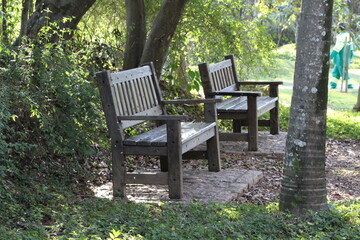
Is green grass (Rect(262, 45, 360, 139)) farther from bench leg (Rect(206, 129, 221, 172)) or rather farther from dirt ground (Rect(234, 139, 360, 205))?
bench leg (Rect(206, 129, 221, 172))

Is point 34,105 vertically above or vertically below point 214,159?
above

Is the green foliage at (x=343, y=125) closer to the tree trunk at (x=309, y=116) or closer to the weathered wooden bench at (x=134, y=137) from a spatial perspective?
the weathered wooden bench at (x=134, y=137)

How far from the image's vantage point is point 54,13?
789cm

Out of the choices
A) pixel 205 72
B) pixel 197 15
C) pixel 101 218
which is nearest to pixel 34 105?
pixel 101 218

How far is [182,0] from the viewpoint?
358 inches

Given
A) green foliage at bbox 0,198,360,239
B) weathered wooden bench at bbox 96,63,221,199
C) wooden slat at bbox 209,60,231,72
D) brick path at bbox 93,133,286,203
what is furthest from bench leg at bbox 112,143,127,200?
wooden slat at bbox 209,60,231,72

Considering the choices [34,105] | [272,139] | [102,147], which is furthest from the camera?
[272,139]

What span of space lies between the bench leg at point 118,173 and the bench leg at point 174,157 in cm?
49

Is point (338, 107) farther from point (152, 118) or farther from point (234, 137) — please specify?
point (152, 118)

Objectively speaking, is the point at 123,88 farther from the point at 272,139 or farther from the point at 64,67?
the point at 272,139

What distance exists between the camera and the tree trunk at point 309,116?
16.9ft

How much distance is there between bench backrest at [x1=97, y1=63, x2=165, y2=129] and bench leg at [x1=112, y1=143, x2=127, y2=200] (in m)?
0.30

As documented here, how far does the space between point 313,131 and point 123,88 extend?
225cm

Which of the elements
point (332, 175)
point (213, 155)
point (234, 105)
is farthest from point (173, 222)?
point (234, 105)
